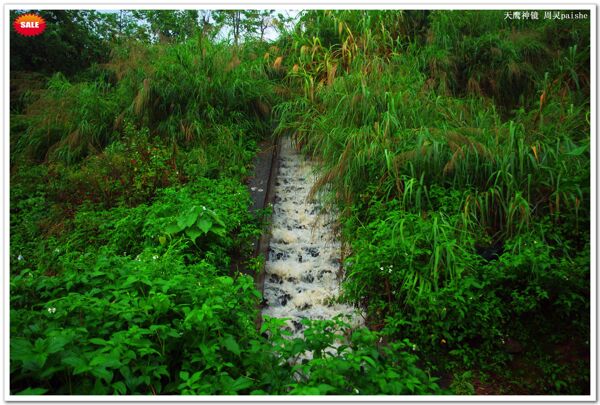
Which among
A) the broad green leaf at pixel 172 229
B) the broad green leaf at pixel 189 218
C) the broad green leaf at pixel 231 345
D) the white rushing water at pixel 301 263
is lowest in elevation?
the white rushing water at pixel 301 263

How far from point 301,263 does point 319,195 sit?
89cm

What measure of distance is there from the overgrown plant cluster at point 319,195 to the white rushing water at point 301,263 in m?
0.31

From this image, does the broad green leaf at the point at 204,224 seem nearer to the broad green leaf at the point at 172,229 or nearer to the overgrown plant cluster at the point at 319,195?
the overgrown plant cluster at the point at 319,195

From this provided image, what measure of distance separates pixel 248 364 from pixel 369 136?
3054 millimetres

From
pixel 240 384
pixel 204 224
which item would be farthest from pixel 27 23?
pixel 240 384

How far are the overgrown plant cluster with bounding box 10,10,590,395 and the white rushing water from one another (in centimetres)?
31

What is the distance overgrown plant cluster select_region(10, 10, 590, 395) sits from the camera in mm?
2430

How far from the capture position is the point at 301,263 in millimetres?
4574

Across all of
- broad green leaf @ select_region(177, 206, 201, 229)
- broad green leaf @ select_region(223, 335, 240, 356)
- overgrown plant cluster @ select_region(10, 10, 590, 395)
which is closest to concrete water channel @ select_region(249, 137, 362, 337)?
overgrown plant cluster @ select_region(10, 10, 590, 395)

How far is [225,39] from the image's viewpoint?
693cm

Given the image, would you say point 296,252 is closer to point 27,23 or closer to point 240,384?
point 240,384

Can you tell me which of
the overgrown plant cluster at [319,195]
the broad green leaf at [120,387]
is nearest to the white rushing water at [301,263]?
the overgrown plant cluster at [319,195]

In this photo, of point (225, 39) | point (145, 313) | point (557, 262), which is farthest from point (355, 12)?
point (145, 313)

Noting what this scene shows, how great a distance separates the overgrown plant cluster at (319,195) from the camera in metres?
2.43
